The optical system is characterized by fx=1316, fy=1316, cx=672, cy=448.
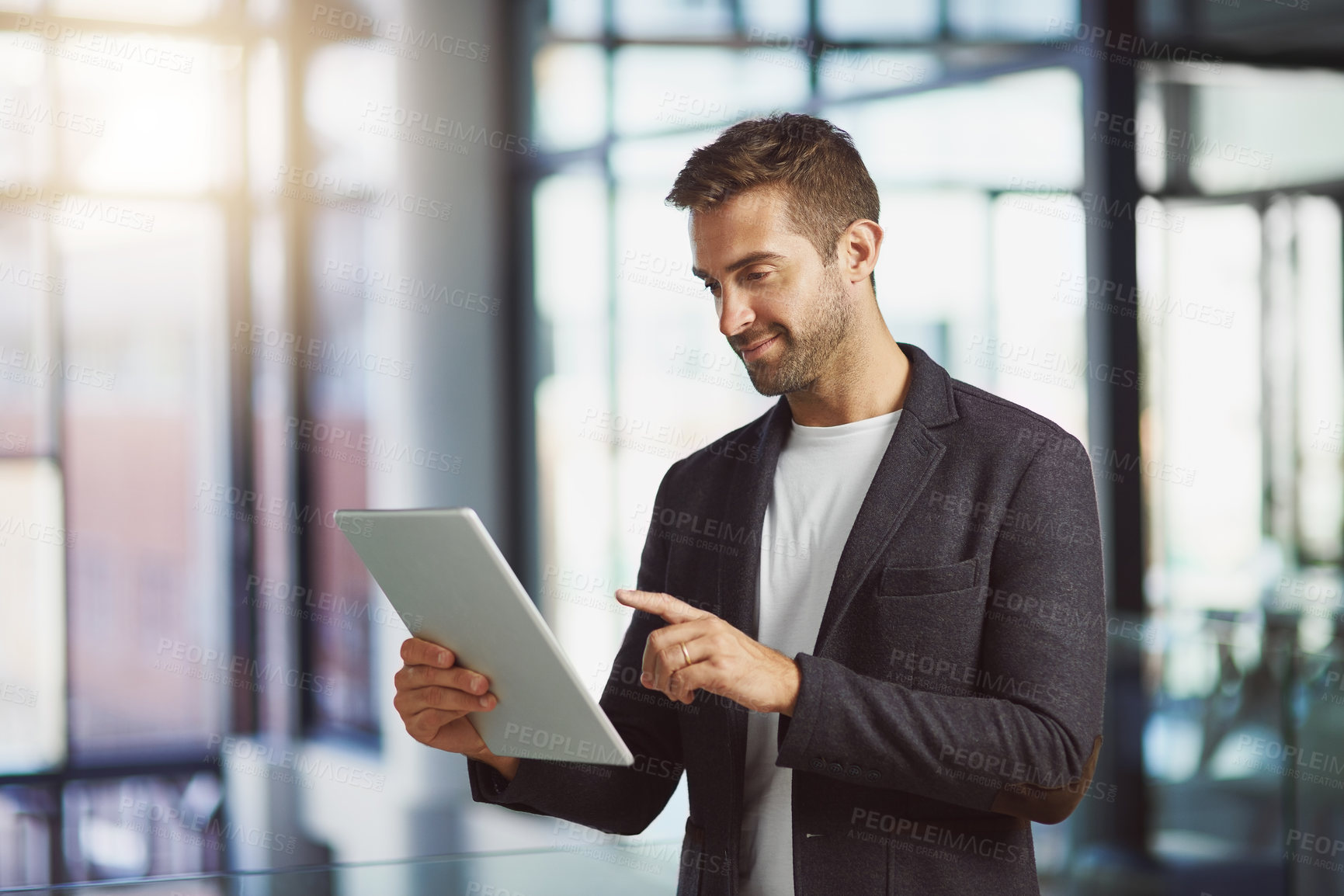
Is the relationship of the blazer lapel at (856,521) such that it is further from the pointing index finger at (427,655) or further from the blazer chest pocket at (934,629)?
the pointing index finger at (427,655)

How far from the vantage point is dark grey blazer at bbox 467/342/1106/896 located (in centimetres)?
126

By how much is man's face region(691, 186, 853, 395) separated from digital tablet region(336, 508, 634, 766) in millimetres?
400

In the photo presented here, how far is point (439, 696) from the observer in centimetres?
138

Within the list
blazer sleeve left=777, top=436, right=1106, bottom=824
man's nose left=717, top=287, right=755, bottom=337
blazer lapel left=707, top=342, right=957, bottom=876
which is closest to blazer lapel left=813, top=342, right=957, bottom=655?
blazer lapel left=707, top=342, right=957, bottom=876

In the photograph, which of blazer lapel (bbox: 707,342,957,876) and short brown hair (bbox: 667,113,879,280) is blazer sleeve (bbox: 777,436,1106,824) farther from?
short brown hair (bbox: 667,113,879,280)

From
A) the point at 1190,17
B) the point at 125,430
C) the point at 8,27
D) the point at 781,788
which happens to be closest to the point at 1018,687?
the point at 781,788

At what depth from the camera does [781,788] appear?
56.2 inches

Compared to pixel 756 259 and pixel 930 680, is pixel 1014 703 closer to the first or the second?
pixel 930 680

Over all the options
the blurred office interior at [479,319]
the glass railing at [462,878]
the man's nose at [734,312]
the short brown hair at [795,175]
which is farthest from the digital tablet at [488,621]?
the blurred office interior at [479,319]

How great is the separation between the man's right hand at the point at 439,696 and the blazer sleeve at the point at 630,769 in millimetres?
94

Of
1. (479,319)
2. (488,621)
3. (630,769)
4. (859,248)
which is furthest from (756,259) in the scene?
(479,319)

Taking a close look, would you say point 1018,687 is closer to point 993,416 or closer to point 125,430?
point 993,416

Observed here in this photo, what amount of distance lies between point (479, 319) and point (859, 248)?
426 centimetres

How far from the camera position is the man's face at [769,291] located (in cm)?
148
